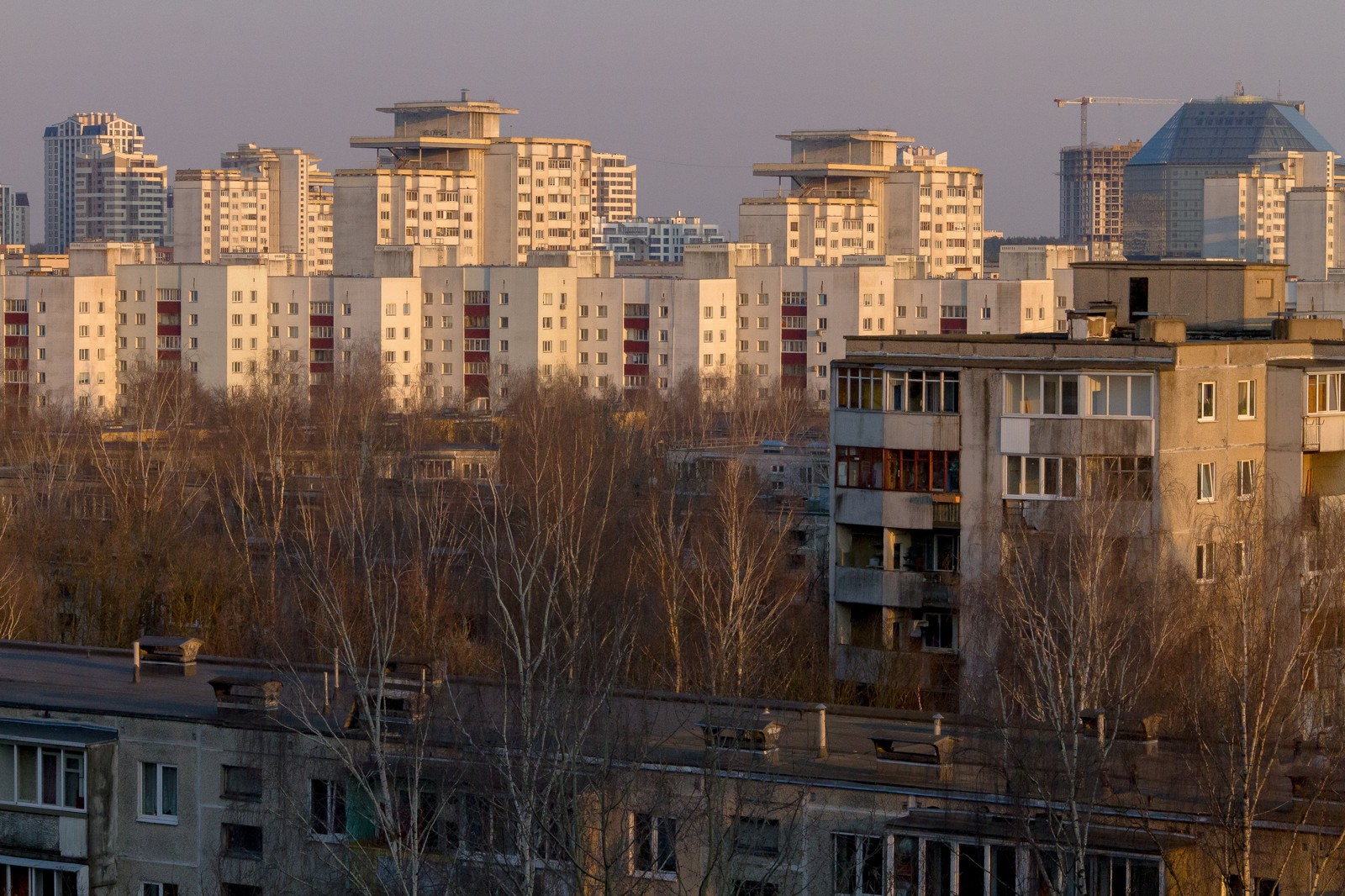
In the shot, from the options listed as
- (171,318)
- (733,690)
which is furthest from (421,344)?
(733,690)

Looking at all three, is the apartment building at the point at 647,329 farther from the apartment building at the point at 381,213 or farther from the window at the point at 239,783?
the window at the point at 239,783

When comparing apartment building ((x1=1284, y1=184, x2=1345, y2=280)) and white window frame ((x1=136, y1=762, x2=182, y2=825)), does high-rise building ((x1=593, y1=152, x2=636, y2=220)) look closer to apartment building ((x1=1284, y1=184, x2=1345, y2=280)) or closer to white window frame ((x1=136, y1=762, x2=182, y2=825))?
apartment building ((x1=1284, y1=184, x2=1345, y2=280))

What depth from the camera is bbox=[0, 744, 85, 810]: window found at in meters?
14.6

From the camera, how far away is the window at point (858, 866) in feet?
41.9

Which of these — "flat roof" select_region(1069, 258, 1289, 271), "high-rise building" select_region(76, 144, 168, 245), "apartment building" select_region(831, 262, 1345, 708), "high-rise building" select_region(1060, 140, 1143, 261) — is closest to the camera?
"apartment building" select_region(831, 262, 1345, 708)

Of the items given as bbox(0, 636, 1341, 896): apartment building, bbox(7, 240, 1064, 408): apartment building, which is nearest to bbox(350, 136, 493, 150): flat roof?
bbox(7, 240, 1064, 408): apartment building

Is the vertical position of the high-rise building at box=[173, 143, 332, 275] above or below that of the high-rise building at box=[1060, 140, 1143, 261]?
below

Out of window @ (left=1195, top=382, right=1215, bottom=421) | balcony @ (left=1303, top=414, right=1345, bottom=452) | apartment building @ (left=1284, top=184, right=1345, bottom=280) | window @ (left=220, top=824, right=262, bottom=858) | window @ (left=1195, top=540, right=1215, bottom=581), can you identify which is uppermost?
apartment building @ (left=1284, top=184, right=1345, bottom=280)

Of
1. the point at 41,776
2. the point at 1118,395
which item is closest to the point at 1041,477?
the point at 1118,395

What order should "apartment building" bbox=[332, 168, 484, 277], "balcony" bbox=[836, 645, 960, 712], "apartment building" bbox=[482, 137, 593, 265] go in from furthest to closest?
"apartment building" bbox=[482, 137, 593, 265], "apartment building" bbox=[332, 168, 484, 277], "balcony" bbox=[836, 645, 960, 712]

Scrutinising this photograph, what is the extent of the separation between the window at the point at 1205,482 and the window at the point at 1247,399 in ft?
2.29

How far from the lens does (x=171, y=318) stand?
2242 inches

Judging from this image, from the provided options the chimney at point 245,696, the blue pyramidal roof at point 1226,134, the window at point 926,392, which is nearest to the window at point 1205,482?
the window at point 926,392

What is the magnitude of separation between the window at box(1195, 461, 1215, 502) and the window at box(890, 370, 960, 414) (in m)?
2.35
